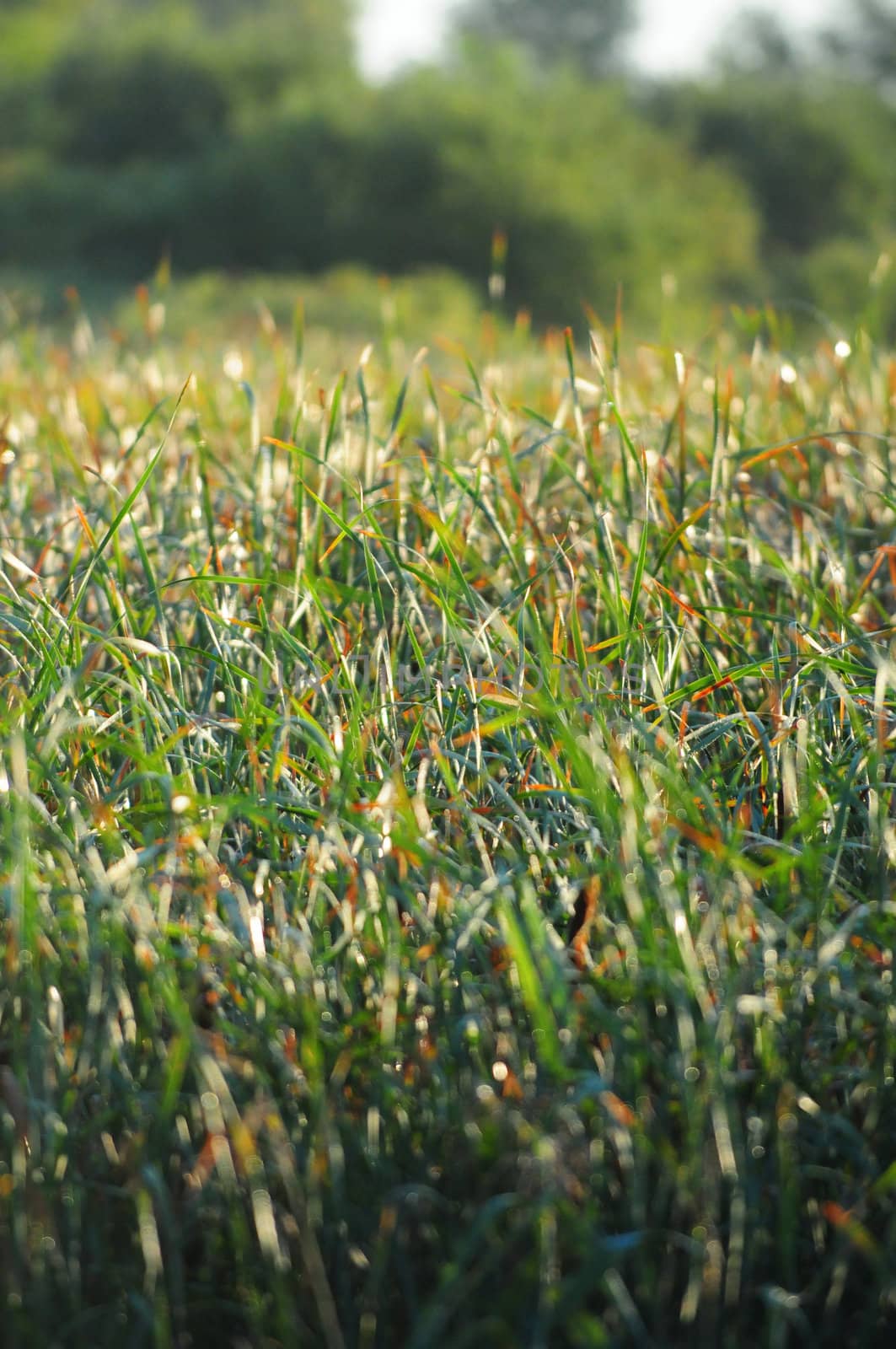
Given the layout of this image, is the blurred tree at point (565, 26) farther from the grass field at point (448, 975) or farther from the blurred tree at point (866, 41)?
the grass field at point (448, 975)

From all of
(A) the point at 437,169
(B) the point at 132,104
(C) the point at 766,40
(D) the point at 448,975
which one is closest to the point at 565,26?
(C) the point at 766,40

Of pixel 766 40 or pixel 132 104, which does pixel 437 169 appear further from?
pixel 766 40

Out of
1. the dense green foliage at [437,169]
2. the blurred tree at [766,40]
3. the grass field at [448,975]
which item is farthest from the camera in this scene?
the blurred tree at [766,40]

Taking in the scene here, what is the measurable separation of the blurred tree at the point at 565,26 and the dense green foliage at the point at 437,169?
26743 mm

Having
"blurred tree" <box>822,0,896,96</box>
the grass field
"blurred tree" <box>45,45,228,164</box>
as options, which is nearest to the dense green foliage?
"blurred tree" <box>45,45,228,164</box>

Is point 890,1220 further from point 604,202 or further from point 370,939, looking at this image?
point 604,202

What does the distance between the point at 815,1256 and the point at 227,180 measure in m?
19.1

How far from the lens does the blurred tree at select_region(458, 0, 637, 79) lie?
155 ft

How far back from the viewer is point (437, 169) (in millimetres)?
17969

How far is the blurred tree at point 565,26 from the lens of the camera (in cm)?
4731

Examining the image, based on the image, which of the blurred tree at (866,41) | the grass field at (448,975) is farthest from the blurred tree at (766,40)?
the grass field at (448,975)

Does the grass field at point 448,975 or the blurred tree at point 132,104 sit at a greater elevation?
the blurred tree at point 132,104

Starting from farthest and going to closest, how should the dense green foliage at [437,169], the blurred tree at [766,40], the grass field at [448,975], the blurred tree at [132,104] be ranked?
the blurred tree at [766,40], the blurred tree at [132,104], the dense green foliage at [437,169], the grass field at [448,975]

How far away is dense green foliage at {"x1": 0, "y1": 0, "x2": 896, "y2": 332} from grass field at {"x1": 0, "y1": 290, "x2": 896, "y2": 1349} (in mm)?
12963
